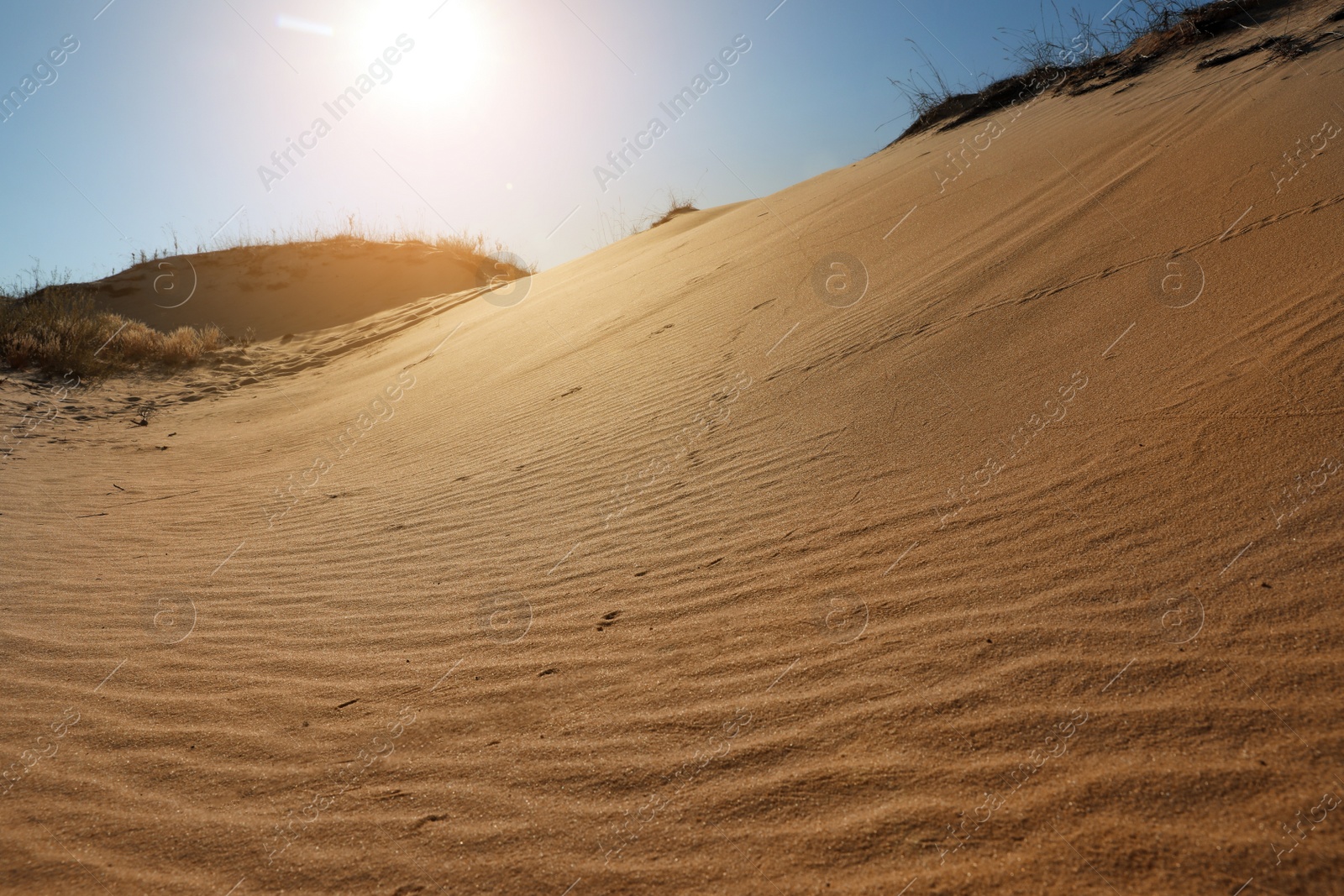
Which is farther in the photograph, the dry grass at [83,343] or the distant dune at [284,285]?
the distant dune at [284,285]

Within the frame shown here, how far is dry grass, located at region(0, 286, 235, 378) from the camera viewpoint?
10438mm

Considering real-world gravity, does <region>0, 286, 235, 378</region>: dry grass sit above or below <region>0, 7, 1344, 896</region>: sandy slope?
above

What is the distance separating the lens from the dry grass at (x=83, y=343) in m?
10.4

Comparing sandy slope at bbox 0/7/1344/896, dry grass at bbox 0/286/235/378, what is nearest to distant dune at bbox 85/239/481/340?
dry grass at bbox 0/286/235/378

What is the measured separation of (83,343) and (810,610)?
1311cm

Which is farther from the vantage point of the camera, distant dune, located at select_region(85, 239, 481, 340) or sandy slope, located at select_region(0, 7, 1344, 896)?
distant dune, located at select_region(85, 239, 481, 340)

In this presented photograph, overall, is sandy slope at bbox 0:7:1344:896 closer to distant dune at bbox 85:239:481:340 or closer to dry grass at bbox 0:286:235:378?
dry grass at bbox 0:286:235:378

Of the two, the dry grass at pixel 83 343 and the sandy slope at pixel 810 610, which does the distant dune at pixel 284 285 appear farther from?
the sandy slope at pixel 810 610

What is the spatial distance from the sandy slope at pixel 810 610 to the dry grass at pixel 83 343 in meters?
5.54

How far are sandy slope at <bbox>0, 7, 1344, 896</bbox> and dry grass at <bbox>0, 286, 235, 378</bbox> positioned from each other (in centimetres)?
554

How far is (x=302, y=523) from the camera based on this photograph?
16.0 ft

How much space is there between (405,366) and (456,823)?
29.6ft

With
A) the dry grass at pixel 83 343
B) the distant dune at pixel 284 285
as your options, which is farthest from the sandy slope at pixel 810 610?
the distant dune at pixel 284 285

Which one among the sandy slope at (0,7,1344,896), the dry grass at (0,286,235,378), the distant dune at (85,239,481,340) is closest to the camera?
the sandy slope at (0,7,1344,896)
